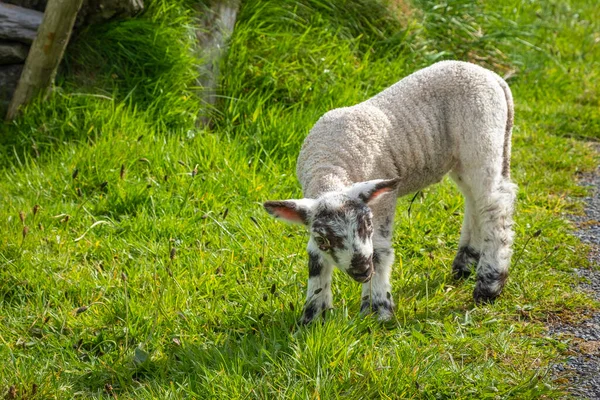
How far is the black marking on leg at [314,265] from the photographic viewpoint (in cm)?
455

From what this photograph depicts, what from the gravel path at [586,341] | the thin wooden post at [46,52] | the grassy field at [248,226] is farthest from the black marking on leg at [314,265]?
the thin wooden post at [46,52]

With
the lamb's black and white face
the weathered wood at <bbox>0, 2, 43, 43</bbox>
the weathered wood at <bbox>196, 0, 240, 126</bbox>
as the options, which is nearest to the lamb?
the lamb's black and white face

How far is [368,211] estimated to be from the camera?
435 cm

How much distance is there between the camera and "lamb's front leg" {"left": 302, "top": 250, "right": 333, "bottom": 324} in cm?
459

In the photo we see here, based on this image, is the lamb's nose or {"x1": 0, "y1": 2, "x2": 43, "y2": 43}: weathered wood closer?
the lamb's nose

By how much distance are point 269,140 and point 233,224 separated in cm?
117

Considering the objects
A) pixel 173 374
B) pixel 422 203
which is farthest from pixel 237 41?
pixel 173 374

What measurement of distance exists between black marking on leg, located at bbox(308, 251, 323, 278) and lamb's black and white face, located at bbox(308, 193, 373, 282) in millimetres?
146

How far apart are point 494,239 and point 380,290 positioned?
0.83m

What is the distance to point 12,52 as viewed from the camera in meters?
6.61

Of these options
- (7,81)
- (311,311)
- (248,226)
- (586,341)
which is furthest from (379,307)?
(7,81)

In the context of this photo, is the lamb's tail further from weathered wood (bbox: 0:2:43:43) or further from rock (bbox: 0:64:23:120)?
rock (bbox: 0:64:23:120)

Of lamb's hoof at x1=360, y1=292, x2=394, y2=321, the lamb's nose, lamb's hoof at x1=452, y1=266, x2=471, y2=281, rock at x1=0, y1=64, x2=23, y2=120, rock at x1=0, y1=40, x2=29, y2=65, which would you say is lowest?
rock at x1=0, y1=64, x2=23, y2=120

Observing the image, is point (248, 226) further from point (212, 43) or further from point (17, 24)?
point (17, 24)
